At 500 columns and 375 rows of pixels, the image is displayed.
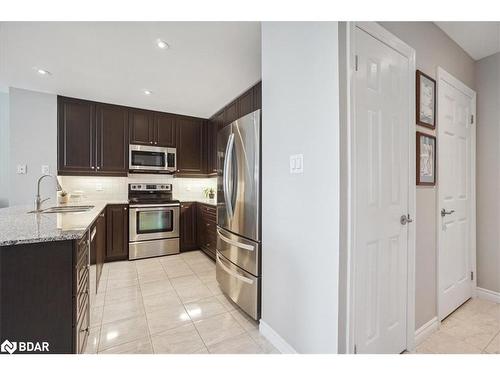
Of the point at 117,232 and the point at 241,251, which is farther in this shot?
the point at 117,232

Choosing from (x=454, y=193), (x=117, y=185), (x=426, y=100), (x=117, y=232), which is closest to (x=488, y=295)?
(x=454, y=193)

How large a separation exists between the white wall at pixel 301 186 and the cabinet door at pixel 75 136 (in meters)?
2.97

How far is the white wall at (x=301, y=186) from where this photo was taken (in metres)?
1.17

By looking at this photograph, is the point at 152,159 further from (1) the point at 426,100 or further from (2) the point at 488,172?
(2) the point at 488,172

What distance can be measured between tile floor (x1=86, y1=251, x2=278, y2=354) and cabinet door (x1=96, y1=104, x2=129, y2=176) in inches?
60.0

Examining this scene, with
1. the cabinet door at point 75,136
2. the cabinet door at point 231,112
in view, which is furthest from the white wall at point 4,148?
the cabinet door at point 231,112

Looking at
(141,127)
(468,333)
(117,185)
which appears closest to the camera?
(468,333)

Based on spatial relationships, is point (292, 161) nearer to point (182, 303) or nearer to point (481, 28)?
point (182, 303)

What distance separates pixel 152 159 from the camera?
378cm

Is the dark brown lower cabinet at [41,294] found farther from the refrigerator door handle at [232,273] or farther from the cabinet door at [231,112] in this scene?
the cabinet door at [231,112]

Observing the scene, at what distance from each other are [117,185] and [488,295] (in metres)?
4.97

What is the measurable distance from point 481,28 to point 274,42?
1.74 meters
